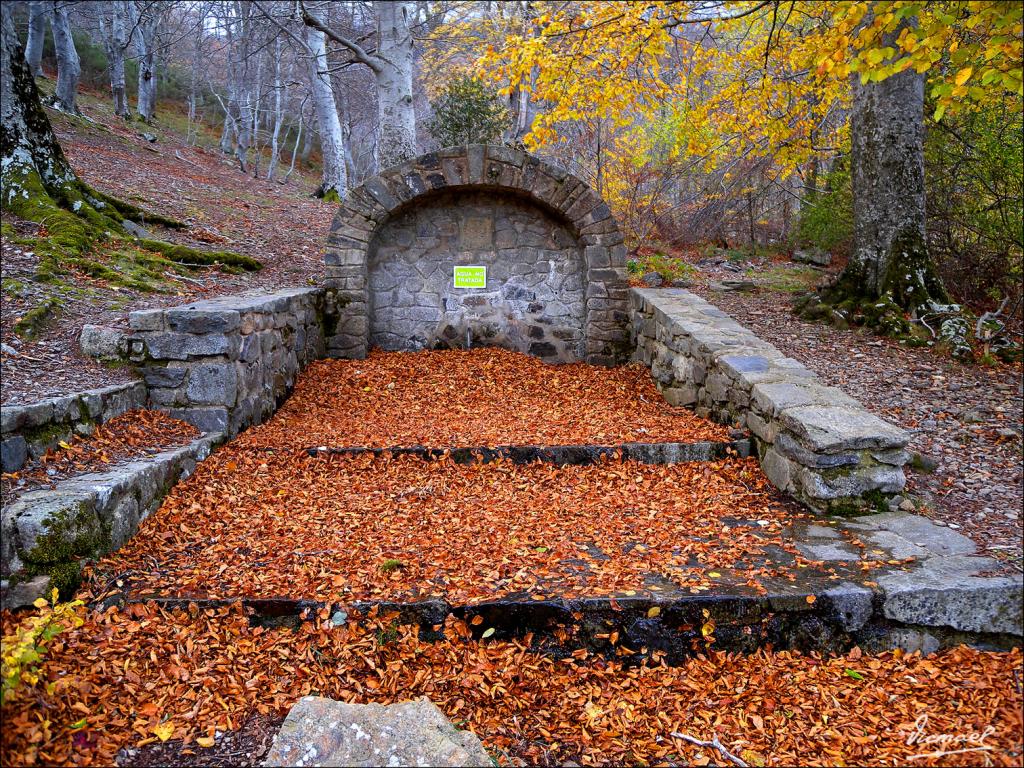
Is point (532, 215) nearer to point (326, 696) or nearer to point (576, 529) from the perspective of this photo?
point (576, 529)

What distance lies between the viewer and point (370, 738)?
88.2 inches

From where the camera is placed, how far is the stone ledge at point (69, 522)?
296 cm

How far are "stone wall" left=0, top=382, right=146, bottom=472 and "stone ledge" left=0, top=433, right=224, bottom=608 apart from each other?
10.7 inches

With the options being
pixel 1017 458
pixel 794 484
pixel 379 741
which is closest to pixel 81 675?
pixel 379 741

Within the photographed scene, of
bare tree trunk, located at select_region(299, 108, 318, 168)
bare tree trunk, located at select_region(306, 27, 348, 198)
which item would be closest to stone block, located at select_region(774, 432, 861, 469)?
bare tree trunk, located at select_region(306, 27, 348, 198)

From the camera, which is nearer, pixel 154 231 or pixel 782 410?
pixel 782 410

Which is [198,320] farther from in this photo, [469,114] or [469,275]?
[469,114]

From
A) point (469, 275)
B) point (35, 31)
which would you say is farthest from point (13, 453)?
point (35, 31)

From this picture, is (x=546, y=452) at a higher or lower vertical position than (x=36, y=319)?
lower

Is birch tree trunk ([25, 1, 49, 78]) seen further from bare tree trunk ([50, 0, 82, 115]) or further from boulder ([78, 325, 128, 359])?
boulder ([78, 325, 128, 359])

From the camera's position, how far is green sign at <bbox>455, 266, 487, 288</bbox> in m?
7.91

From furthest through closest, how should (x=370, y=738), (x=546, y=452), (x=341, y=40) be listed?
(x=341, y=40)
(x=546, y=452)
(x=370, y=738)

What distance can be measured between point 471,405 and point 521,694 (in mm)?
3612

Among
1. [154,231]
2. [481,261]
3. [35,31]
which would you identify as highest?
[35,31]
